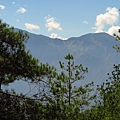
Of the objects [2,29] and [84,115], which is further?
[84,115]

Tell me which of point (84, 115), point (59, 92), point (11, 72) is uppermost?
point (11, 72)

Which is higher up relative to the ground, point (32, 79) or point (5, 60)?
point (5, 60)

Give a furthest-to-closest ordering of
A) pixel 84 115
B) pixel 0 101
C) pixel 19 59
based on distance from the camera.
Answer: pixel 84 115
pixel 19 59
pixel 0 101

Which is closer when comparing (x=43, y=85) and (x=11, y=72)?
(x=43, y=85)

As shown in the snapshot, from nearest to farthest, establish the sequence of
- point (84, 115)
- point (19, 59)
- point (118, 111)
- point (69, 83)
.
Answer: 1. point (19, 59)
2. point (84, 115)
3. point (118, 111)
4. point (69, 83)

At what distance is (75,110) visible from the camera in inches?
568

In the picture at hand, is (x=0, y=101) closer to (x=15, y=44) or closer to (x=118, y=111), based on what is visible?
(x=15, y=44)

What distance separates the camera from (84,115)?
17500 mm

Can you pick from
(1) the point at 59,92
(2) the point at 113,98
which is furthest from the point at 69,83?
(1) the point at 59,92

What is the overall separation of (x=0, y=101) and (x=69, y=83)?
390 inches

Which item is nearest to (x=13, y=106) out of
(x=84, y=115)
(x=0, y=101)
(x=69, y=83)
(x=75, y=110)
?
(x=0, y=101)

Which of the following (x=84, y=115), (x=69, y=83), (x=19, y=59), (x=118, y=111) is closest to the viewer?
(x=19, y=59)

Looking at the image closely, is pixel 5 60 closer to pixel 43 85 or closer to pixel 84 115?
pixel 43 85

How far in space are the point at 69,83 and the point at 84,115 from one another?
5.37 meters
